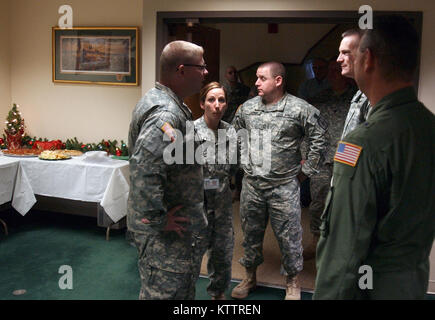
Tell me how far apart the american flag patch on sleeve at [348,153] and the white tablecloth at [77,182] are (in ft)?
10.6

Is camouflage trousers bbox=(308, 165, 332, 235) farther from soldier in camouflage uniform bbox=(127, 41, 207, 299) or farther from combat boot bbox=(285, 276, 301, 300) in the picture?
soldier in camouflage uniform bbox=(127, 41, 207, 299)

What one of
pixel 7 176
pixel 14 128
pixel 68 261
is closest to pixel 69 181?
pixel 7 176

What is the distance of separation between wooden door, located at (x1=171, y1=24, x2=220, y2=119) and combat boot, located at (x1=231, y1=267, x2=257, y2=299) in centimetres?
181

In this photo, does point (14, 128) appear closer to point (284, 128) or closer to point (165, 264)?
point (284, 128)

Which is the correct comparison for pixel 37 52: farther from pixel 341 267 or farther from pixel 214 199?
pixel 341 267

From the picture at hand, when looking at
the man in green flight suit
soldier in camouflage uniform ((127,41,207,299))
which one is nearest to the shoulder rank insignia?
soldier in camouflage uniform ((127,41,207,299))

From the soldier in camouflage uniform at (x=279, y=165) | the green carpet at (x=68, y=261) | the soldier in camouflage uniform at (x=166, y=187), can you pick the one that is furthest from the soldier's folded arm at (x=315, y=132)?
the soldier in camouflage uniform at (x=166, y=187)

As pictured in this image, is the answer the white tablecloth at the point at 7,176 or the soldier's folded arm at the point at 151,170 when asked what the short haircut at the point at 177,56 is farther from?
the white tablecloth at the point at 7,176

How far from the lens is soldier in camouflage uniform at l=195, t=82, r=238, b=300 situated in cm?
278

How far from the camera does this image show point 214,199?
2.78 m

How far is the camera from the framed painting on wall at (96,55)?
187 inches
